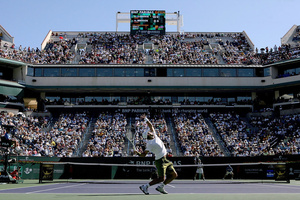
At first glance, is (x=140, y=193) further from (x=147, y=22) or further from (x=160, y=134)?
(x=147, y=22)

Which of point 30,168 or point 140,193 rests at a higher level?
point 140,193

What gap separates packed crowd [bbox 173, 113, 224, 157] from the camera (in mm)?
42438

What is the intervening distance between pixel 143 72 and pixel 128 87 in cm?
327

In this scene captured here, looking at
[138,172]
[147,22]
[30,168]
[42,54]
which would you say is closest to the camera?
[30,168]

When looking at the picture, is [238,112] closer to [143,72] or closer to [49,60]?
[143,72]

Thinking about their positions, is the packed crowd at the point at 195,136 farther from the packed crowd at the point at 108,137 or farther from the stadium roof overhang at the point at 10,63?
the stadium roof overhang at the point at 10,63

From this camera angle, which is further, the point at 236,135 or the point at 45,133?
the point at 45,133

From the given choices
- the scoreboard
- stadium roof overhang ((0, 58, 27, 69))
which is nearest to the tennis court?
stadium roof overhang ((0, 58, 27, 69))

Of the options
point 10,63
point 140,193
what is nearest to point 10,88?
point 10,63

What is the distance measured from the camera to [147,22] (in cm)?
6869

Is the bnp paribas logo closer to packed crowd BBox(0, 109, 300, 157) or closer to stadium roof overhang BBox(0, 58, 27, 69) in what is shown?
packed crowd BBox(0, 109, 300, 157)

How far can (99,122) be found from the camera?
50.0 metres

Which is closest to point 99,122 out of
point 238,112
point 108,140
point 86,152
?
point 108,140

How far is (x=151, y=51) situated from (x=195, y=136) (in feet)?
68.9
